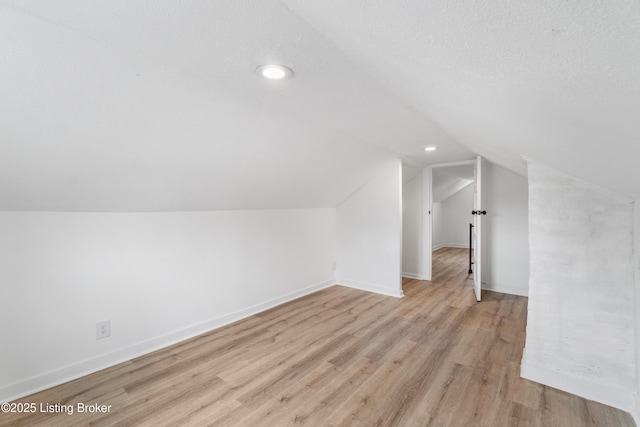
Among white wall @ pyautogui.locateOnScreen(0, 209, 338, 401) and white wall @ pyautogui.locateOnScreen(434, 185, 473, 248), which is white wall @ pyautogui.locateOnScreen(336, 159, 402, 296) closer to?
white wall @ pyautogui.locateOnScreen(0, 209, 338, 401)

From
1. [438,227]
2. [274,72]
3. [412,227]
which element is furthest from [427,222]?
[438,227]

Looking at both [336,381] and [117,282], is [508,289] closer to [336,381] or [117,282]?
[336,381]

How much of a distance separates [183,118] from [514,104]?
5.40 feet

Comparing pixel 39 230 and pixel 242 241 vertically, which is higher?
pixel 39 230

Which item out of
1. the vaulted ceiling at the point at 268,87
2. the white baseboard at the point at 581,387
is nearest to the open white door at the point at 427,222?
the vaulted ceiling at the point at 268,87

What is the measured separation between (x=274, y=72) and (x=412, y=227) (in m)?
3.90

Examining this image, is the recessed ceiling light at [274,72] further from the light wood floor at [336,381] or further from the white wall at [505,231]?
the white wall at [505,231]

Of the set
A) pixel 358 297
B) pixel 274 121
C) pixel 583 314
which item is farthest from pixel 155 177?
pixel 583 314

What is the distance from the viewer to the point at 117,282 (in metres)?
2.27

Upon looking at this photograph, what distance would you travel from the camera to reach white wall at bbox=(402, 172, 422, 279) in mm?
4707

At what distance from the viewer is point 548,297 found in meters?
2.02


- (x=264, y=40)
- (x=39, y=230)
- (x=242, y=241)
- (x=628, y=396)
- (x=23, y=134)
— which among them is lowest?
(x=628, y=396)

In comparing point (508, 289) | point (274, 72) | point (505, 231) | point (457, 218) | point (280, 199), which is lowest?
point (508, 289)

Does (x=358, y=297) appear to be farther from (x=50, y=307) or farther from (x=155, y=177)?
(x=50, y=307)
